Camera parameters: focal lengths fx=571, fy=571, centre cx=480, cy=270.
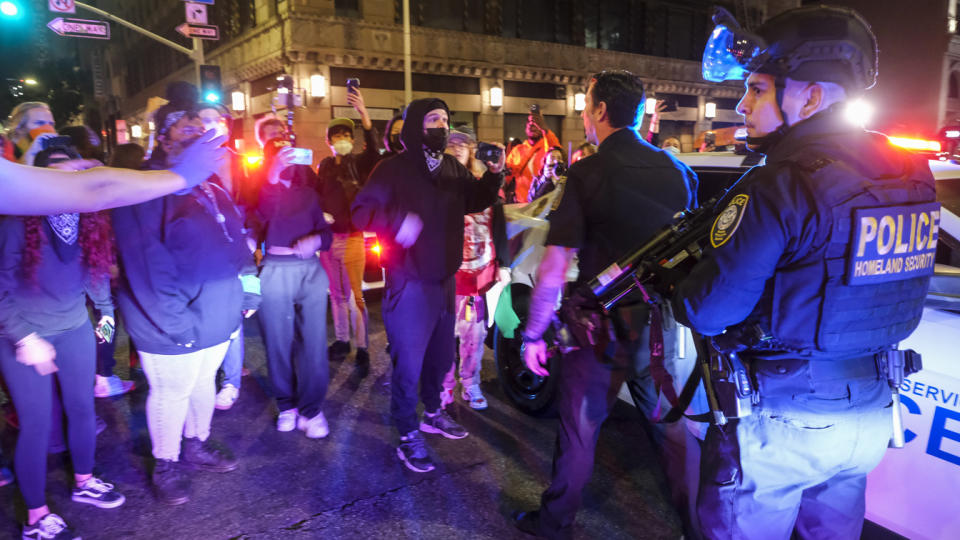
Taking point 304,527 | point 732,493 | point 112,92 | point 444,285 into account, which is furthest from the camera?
point 112,92

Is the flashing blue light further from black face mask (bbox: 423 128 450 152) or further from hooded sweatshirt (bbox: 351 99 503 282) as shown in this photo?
→ black face mask (bbox: 423 128 450 152)

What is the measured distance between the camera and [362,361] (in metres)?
5.02

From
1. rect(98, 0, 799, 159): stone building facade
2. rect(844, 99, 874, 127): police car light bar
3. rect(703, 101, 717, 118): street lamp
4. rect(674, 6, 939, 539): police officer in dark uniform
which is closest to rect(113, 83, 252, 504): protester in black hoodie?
rect(674, 6, 939, 539): police officer in dark uniform

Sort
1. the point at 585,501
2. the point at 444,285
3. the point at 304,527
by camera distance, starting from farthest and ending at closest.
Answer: the point at 444,285 < the point at 585,501 < the point at 304,527

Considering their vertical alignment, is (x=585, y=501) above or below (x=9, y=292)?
below

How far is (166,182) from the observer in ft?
5.67

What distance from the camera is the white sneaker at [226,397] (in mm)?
4180

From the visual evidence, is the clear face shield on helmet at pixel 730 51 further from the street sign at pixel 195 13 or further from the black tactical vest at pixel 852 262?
the street sign at pixel 195 13

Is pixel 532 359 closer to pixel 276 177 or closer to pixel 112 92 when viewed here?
pixel 276 177

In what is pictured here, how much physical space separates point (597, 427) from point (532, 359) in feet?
1.34

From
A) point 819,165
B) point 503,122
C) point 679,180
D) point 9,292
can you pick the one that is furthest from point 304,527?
point 503,122

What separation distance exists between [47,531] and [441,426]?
205 centimetres

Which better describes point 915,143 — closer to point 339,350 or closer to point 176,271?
point 176,271

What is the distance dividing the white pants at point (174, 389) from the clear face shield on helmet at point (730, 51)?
107 inches
